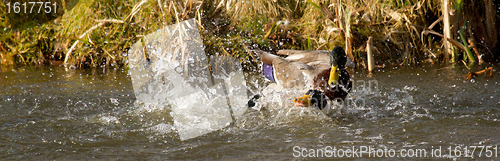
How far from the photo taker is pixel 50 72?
5.03m

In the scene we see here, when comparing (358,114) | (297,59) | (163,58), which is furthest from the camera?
(163,58)

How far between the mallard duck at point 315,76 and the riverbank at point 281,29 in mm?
1261

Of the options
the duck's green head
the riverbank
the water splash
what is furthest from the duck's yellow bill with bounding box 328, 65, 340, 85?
the riverbank

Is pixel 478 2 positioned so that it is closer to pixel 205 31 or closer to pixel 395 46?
pixel 395 46

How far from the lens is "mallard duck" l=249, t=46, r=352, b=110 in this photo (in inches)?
118

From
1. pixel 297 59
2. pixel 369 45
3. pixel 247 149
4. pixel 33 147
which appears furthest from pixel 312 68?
pixel 33 147

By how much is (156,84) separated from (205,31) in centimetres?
108

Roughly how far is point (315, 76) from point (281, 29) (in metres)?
2.01

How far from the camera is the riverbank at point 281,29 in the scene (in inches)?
187

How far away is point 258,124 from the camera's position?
2916 millimetres
